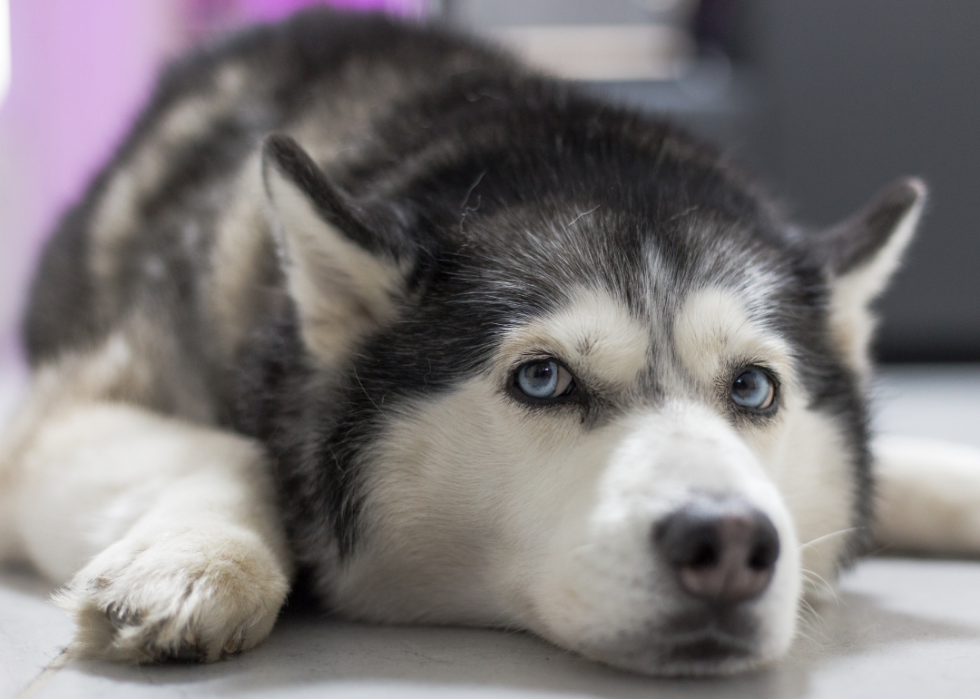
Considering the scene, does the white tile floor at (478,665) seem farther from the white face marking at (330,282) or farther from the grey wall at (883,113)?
the grey wall at (883,113)

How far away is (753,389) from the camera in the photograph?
1808mm

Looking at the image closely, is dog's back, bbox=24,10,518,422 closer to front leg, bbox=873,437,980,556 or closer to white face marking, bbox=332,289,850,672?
white face marking, bbox=332,289,850,672

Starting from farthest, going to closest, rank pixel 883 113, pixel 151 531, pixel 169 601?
1. pixel 883 113
2. pixel 151 531
3. pixel 169 601

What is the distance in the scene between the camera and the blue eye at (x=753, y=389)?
1789 mm

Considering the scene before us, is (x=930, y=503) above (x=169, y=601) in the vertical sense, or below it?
above

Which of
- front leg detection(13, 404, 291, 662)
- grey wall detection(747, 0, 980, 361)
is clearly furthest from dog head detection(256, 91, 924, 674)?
grey wall detection(747, 0, 980, 361)

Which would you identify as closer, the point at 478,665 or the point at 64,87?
the point at 478,665

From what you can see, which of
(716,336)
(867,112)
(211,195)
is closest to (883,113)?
(867,112)

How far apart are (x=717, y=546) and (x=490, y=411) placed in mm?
512

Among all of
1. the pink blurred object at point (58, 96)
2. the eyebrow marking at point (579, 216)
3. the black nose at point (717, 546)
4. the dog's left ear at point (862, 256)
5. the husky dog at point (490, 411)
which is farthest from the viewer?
the pink blurred object at point (58, 96)

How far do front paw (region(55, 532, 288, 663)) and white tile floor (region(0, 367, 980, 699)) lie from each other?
3 cm

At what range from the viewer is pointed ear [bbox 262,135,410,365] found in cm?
172

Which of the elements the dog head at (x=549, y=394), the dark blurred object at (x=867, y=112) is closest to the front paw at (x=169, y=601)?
the dog head at (x=549, y=394)

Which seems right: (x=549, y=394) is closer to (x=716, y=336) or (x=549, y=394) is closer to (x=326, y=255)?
(x=716, y=336)
